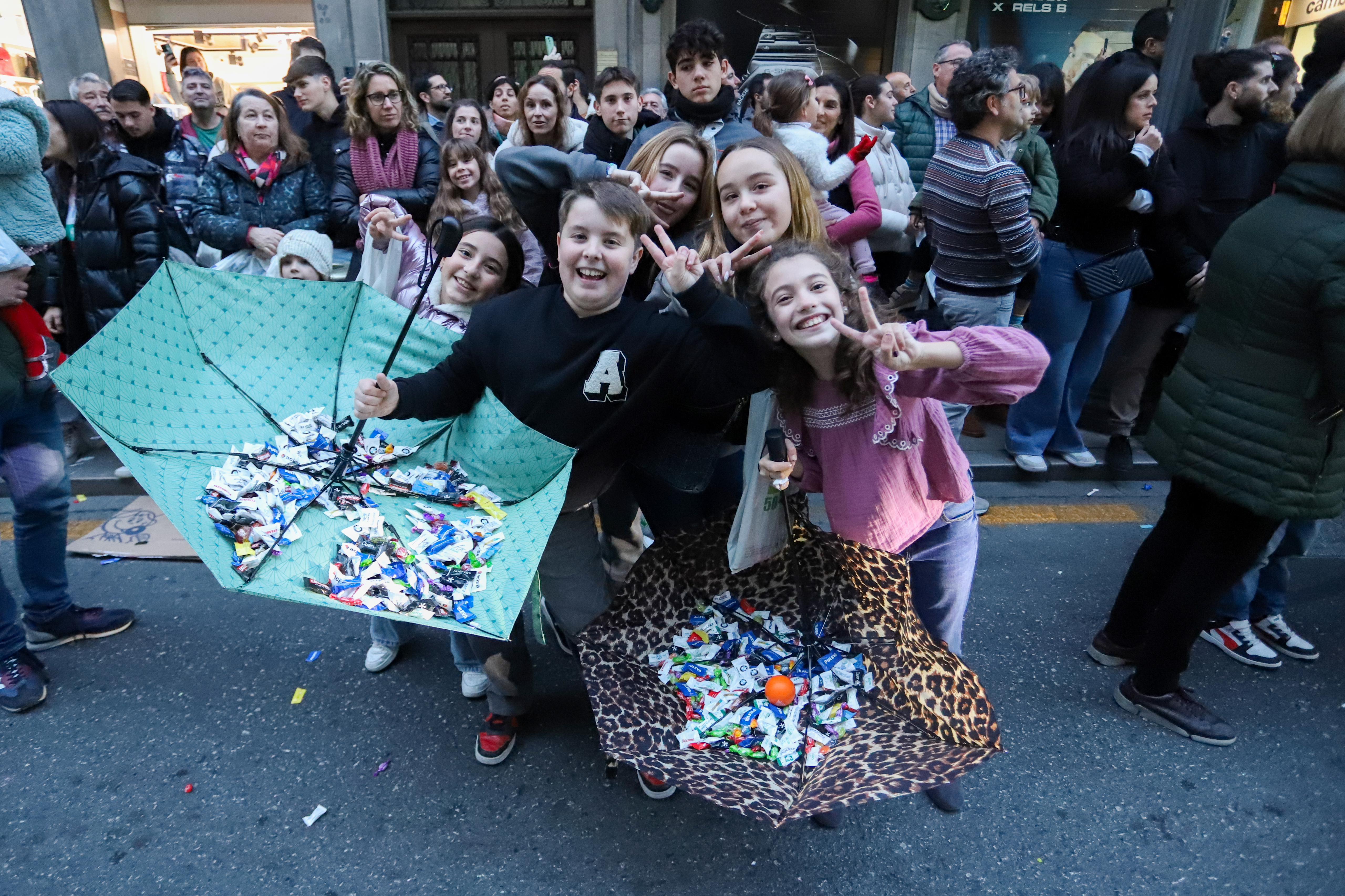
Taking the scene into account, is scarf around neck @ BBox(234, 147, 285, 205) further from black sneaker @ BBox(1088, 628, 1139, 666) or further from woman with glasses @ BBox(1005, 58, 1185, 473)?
black sneaker @ BBox(1088, 628, 1139, 666)

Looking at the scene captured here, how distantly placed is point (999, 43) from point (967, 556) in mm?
9567

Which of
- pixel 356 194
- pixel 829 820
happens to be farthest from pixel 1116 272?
pixel 356 194

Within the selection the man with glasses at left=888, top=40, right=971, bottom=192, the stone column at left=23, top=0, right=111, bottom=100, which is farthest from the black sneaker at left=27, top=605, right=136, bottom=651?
the stone column at left=23, top=0, right=111, bottom=100

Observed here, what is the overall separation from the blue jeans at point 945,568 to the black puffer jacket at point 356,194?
337cm

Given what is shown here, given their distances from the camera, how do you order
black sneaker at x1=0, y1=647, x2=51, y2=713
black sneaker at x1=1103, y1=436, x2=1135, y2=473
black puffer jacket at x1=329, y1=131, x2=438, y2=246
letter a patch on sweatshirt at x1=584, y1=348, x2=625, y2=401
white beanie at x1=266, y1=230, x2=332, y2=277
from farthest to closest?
black sneaker at x1=1103, y1=436, x2=1135, y2=473, black puffer jacket at x1=329, y1=131, x2=438, y2=246, white beanie at x1=266, y1=230, x2=332, y2=277, black sneaker at x1=0, y1=647, x2=51, y2=713, letter a patch on sweatshirt at x1=584, y1=348, x2=625, y2=401

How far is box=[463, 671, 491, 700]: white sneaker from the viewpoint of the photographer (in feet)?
9.64

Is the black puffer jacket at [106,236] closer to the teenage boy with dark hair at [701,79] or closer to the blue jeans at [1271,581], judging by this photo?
the teenage boy with dark hair at [701,79]

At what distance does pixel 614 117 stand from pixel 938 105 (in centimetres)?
224

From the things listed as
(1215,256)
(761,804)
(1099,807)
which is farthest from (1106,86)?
(761,804)

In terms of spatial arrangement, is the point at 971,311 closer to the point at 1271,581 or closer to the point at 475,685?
the point at 1271,581

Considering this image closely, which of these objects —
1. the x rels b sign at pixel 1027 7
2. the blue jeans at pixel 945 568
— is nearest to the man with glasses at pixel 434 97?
the blue jeans at pixel 945 568

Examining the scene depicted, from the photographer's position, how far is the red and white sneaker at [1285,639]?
3.13 m

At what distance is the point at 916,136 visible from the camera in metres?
5.54

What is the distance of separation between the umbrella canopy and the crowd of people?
20 centimetres
